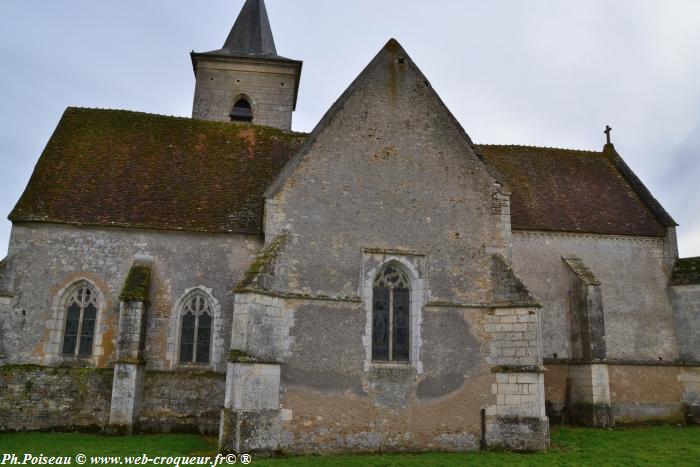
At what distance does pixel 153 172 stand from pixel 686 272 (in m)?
17.4

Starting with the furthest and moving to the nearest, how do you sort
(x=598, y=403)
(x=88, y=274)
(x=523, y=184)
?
(x=523, y=184)
(x=598, y=403)
(x=88, y=274)

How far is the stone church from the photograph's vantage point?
12.6 meters

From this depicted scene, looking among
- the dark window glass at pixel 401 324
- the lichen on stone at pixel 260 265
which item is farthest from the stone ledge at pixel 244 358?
the dark window glass at pixel 401 324

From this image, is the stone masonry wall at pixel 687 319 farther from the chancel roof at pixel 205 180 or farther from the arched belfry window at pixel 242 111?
the arched belfry window at pixel 242 111

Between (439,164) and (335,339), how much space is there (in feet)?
17.0

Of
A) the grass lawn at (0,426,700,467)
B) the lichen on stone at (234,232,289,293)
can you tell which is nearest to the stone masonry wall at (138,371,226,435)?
the grass lawn at (0,426,700,467)

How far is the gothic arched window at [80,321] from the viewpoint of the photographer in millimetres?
14703

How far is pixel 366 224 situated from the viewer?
13641mm

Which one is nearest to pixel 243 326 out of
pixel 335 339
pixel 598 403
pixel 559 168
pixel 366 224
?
pixel 335 339

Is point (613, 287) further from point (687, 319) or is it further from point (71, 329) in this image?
point (71, 329)

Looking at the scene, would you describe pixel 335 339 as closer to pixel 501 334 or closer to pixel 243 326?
pixel 243 326

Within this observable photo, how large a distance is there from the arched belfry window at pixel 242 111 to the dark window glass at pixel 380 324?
47.2 feet

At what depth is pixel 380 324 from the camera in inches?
525

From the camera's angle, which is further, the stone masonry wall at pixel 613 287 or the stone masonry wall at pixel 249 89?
the stone masonry wall at pixel 249 89
